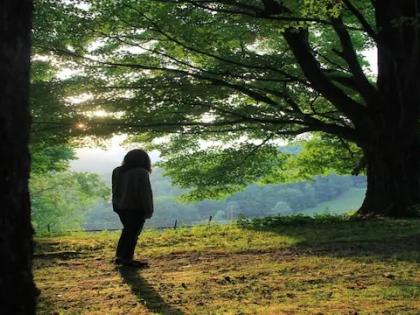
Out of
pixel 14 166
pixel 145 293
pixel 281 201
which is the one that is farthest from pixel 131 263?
pixel 281 201

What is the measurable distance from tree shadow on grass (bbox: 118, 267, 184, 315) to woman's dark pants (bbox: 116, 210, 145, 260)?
0.25 metres

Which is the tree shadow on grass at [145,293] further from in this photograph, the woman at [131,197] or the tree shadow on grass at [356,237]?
the tree shadow on grass at [356,237]

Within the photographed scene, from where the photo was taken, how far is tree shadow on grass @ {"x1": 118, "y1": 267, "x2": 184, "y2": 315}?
4.62 meters

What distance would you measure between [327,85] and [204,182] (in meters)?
6.05

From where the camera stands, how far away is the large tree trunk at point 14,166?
264 centimetres

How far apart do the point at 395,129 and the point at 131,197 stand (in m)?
8.77

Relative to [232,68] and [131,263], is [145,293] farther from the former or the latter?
[232,68]

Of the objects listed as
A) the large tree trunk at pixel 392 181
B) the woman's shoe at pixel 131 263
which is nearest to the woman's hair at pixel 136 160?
the woman's shoe at pixel 131 263

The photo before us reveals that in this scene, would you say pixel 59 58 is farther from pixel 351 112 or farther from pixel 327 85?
pixel 351 112

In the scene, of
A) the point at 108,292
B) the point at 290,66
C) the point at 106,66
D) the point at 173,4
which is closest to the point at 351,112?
the point at 290,66

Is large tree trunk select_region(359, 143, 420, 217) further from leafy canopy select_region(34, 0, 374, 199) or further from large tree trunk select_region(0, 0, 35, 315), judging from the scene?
large tree trunk select_region(0, 0, 35, 315)

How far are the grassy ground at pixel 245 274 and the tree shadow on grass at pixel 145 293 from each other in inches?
0.4

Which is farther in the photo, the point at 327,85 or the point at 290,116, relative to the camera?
the point at 290,116

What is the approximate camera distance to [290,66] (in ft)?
47.7
